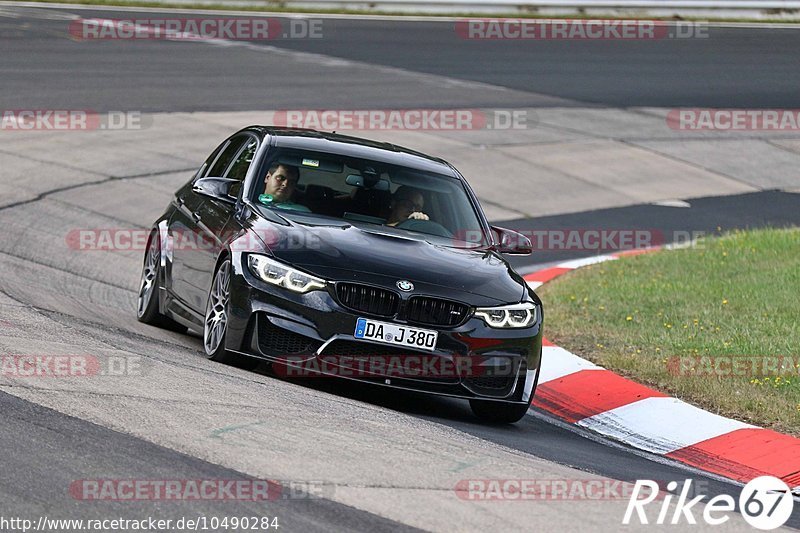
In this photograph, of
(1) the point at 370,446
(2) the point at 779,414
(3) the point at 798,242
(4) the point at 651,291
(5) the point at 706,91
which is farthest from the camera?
(5) the point at 706,91

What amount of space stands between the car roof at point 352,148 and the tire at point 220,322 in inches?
50.5

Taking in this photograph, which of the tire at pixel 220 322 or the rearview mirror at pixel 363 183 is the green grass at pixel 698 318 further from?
the tire at pixel 220 322

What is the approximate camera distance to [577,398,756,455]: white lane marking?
8.06 m

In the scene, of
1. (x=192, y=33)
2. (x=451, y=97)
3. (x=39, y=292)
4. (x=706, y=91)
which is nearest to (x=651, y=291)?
(x=39, y=292)

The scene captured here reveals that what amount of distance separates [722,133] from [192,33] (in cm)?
1094

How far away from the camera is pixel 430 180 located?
30.7 ft

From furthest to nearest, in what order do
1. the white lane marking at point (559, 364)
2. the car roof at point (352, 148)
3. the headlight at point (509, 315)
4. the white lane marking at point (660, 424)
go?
1. the white lane marking at point (559, 364)
2. the car roof at point (352, 148)
3. the white lane marking at point (660, 424)
4. the headlight at point (509, 315)

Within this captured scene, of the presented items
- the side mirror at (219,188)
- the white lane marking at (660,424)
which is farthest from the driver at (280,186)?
the white lane marking at (660,424)

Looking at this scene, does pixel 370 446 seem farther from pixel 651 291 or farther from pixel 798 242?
pixel 798 242

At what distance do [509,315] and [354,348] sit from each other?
0.97 metres

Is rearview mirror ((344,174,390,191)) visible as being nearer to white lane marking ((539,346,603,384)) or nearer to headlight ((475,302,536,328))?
headlight ((475,302,536,328))

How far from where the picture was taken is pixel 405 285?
25.5ft

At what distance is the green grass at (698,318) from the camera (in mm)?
8797

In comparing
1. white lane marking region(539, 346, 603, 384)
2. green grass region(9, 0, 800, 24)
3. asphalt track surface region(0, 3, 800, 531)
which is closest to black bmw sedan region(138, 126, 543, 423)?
asphalt track surface region(0, 3, 800, 531)
